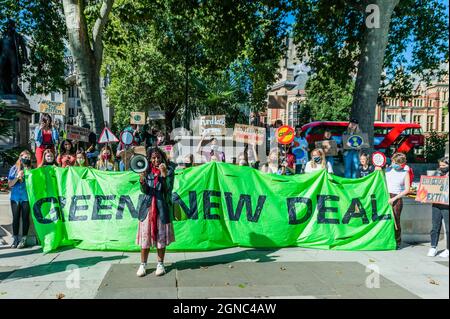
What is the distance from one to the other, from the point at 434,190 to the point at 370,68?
7.16 metres

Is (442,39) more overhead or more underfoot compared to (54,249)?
more overhead

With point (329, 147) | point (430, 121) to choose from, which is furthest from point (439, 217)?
point (430, 121)

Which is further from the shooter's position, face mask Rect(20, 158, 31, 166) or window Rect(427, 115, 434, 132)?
window Rect(427, 115, 434, 132)

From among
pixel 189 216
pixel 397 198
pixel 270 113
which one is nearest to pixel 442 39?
pixel 397 198

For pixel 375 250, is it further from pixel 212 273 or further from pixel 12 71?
pixel 12 71

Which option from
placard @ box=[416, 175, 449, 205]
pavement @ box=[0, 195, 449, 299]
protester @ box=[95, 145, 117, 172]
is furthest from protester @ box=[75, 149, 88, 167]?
placard @ box=[416, 175, 449, 205]

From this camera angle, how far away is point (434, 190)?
7012mm

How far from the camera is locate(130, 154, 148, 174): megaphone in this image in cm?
600

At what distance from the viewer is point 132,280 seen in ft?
19.4

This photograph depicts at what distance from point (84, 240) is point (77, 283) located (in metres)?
2.07

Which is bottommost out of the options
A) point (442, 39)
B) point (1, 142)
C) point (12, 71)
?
point (1, 142)

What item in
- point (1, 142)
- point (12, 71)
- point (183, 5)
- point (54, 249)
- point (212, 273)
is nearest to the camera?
point (212, 273)

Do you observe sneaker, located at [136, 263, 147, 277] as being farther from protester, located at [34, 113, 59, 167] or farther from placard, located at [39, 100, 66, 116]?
placard, located at [39, 100, 66, 116]

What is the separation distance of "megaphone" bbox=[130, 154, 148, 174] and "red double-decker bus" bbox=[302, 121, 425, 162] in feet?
89.8
